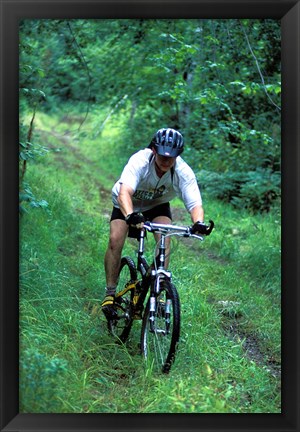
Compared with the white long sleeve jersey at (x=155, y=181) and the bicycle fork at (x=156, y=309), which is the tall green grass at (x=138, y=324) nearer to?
the bicycle fork at (x=156, y=309)

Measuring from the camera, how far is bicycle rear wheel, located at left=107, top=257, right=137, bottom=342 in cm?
424

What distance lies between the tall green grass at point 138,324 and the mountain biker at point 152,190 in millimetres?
462

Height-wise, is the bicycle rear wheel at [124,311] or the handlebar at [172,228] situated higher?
the handlebar at [172,228]

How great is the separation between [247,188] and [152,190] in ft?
15.2

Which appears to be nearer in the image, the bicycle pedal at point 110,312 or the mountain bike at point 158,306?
the mountain bike at point 158,306

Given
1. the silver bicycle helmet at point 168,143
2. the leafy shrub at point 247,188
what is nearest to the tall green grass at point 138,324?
the leafy shrub at point 247,188

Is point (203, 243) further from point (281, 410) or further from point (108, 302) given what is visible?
point (281, 410)

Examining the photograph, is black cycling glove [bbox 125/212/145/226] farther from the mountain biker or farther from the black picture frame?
the black picture frame

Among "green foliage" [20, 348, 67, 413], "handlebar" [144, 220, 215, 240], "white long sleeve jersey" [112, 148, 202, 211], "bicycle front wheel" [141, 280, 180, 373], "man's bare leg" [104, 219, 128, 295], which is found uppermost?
"white long sleeve jersey" [112, 148, 202, 211]

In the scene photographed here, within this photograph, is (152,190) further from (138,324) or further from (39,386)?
(39,386)

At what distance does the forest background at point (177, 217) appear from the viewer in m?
3.65

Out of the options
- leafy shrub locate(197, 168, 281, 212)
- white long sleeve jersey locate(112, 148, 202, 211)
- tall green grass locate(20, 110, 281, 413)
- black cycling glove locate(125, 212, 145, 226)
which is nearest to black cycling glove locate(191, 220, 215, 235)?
black cycling glove locate(125, 212, 145, 226)
